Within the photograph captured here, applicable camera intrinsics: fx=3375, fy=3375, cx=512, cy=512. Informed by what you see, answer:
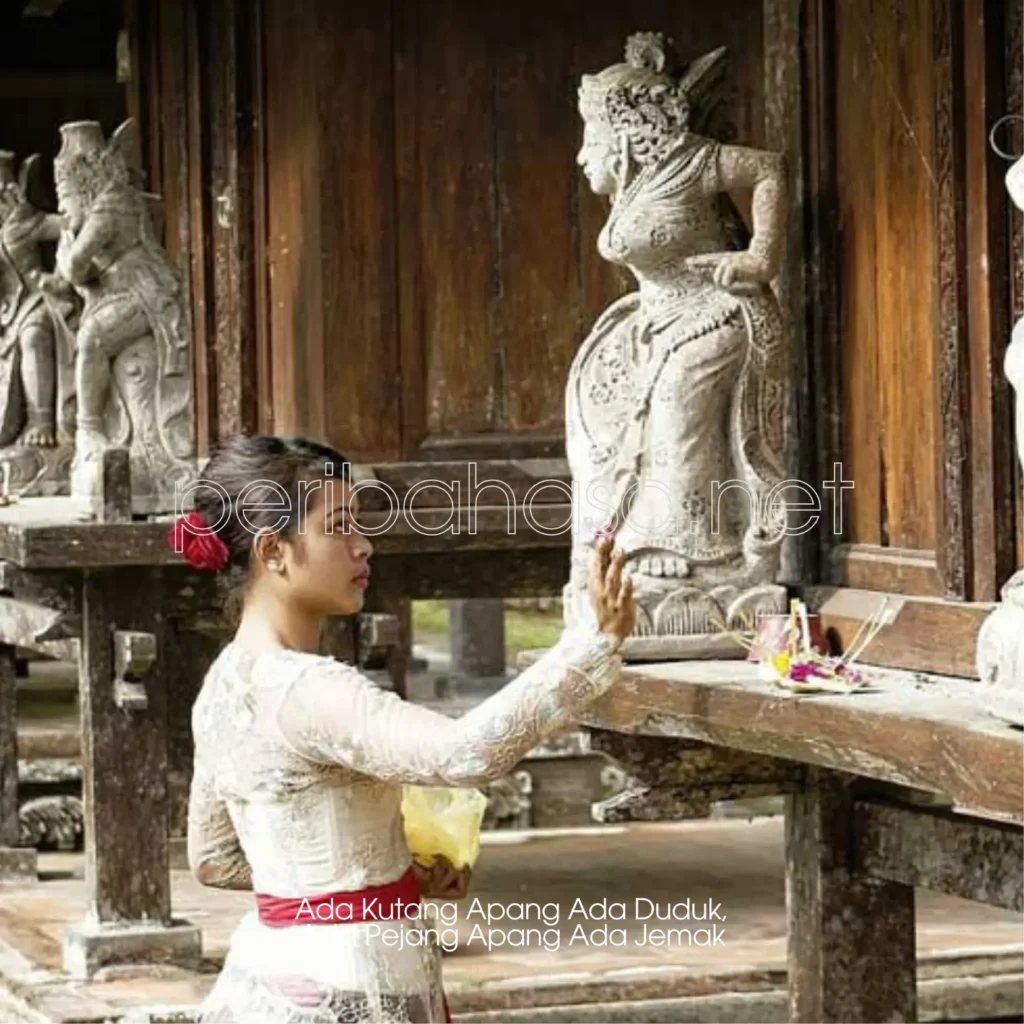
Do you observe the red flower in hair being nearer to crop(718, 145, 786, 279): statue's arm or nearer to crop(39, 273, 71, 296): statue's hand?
crop(718, 145, 786, 279): statue's arm

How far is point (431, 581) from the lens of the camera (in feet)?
32.4

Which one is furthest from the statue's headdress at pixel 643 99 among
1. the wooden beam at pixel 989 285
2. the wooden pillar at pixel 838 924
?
the wooden pillar at pixel 838 924

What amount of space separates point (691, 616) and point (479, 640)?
9351mm

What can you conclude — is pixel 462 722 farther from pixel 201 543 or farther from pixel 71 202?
pixel 71 202

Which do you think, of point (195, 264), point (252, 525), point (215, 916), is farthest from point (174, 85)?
point (252, 525)

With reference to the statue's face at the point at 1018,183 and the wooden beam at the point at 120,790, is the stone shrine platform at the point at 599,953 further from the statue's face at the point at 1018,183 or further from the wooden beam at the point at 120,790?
the statue's face at the point at 1018,183

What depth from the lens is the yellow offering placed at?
559 cm

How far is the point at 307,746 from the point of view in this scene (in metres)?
5.23

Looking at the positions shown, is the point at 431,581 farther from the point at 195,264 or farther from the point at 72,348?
the point at 72,348

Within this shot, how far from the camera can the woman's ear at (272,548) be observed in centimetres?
535

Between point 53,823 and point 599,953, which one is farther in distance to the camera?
point 53,823

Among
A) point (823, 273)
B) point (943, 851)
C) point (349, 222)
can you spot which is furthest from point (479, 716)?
point (349, 222)

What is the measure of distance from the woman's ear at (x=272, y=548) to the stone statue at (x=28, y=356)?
615 cm

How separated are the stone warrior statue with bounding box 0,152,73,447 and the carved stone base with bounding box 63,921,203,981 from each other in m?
2.40
